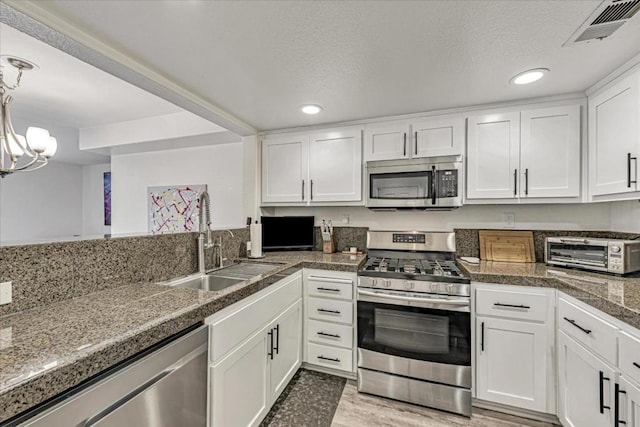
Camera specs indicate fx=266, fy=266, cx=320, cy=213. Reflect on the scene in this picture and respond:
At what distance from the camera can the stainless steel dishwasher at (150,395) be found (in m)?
0.72

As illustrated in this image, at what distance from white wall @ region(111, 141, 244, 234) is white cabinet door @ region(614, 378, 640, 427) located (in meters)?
3.09

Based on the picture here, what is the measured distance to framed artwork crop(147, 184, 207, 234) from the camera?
3.55 metres

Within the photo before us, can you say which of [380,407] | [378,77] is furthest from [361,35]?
[380,407]

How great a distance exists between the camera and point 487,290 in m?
1.79

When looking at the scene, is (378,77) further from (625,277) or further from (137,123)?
(137,123)

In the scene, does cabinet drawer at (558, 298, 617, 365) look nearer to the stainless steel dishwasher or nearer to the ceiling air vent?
the ceiling air vent

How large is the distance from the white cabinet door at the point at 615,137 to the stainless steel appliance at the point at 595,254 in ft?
1.12

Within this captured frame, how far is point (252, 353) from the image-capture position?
151 cm

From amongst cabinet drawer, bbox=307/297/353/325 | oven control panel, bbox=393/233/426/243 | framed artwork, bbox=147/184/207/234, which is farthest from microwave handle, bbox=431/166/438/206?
framed artwork, bbox=147/184/207/234

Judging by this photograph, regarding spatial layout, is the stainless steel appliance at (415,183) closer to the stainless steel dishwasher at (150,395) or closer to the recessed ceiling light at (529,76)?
the recessed ceiling light at (529,76)

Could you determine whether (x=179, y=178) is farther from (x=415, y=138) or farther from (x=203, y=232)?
(x=415, y=138)

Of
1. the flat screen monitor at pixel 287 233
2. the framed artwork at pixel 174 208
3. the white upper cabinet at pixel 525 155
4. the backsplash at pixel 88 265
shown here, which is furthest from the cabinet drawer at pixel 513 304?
the framed artwork at pixel 174 208

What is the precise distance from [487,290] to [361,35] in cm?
174

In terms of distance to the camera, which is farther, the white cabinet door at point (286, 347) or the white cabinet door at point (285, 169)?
the white cabinet door at point (285, 169)
